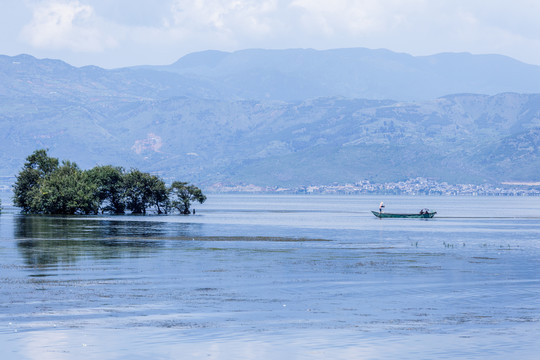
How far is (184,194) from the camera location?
179375 millimetres

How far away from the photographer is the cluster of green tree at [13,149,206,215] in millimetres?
163125

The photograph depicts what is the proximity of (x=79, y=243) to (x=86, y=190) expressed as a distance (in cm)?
8287

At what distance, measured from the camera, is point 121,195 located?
6772 inches

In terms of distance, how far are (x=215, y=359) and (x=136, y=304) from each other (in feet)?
40.3

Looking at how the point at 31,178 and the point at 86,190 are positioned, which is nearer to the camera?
the point at 86,190

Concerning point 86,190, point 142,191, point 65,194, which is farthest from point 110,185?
point 65,194

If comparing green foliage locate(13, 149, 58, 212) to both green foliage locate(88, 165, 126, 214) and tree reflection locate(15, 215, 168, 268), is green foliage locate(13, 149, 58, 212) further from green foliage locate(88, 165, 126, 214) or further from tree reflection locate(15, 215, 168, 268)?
tree reflection locate(15, 215, 168, 268)

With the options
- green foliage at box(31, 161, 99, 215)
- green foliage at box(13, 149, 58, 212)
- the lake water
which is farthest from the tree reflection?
green foliage at box(13, 149, 58, 212)

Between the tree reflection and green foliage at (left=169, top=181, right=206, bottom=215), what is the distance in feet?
187

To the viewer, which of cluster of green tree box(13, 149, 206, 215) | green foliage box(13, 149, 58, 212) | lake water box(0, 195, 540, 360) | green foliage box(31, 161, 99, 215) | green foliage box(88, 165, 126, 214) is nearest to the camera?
lake water box(0, 195, 540, 360)

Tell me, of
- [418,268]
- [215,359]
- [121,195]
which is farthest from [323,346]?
[121,195]

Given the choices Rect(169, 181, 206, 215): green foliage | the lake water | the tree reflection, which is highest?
Rect(169, 181, 206, 215): green foliage

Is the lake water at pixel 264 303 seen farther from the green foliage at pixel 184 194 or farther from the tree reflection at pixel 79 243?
the green foliage at pixel 184 194

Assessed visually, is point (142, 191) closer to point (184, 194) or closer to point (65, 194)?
point (184, 194)
